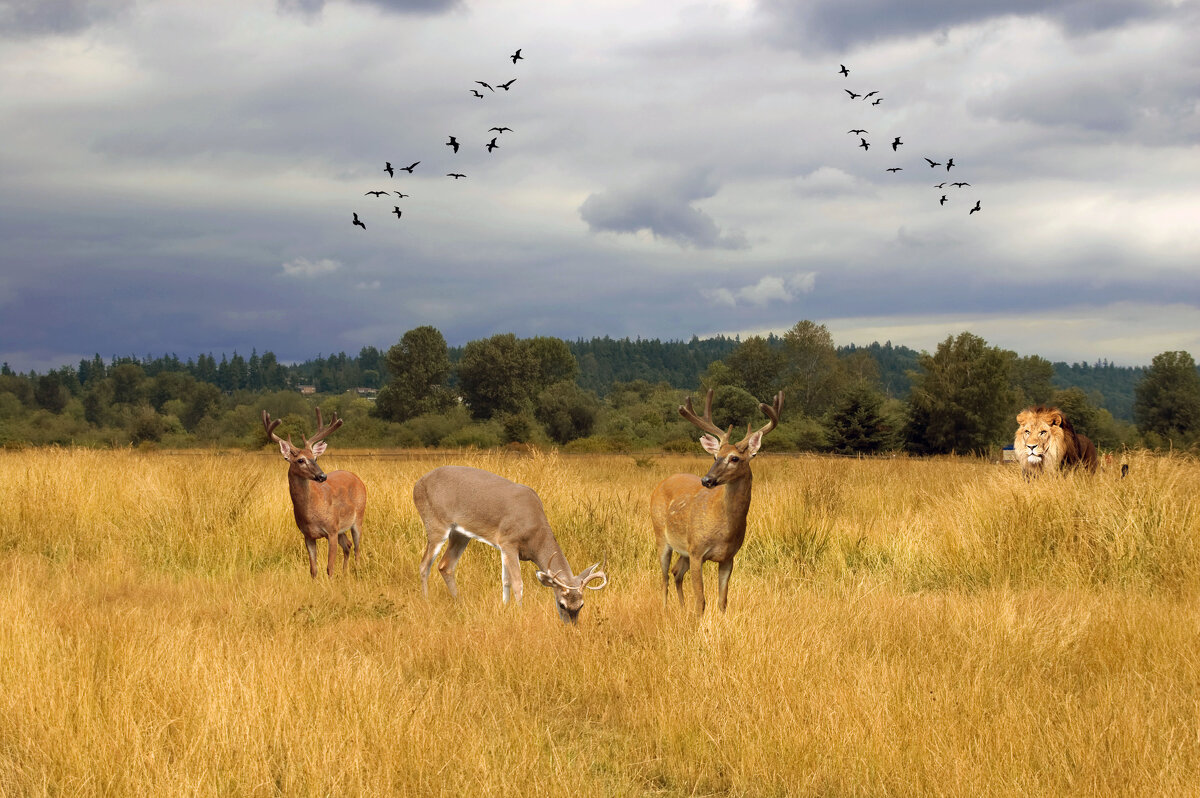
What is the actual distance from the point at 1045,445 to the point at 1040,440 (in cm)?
9

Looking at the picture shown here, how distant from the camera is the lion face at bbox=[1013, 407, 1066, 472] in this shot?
11.6m

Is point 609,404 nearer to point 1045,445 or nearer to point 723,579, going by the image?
point 1045,445

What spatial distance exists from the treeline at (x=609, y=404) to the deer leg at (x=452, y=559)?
45.8ft

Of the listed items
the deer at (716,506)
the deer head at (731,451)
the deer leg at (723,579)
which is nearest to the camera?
the deer head at (731,451)

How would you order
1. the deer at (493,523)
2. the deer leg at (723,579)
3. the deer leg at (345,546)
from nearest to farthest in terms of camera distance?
the deer leg at (723,579), the deer at (493,523), the deer leg at (345,546)

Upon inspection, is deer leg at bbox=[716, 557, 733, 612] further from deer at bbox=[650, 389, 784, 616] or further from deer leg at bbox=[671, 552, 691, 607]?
deer leg at bbox=[671, 552, 691, 607]

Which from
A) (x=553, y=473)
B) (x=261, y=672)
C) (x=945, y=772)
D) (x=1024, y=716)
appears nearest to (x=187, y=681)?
(x=261, y=672)

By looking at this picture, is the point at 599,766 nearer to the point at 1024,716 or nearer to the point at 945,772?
the point at 945,772

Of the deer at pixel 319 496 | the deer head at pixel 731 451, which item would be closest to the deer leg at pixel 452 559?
the deer at pixel 319 496

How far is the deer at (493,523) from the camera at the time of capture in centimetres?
835

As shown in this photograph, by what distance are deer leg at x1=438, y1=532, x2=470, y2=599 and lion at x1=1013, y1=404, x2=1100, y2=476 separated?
24.1 feet

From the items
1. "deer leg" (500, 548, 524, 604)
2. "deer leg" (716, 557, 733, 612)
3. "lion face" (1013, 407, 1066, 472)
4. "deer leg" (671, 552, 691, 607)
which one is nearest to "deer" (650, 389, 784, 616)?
"deer leg" (716, 557, 733, 612)

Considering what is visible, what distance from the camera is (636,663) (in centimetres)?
651

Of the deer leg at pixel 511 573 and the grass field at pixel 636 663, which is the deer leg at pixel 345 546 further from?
the deer leg at pixel 511 573
